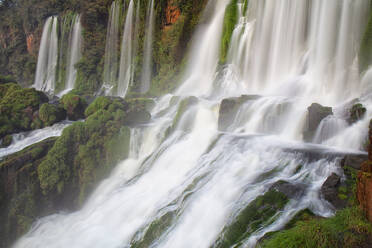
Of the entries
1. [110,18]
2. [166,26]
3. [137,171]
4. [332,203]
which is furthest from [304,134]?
[110,18]

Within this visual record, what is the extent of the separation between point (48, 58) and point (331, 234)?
33022 millimetres

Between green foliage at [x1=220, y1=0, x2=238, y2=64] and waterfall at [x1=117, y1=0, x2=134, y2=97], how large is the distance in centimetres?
928

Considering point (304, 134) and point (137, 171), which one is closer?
point (304, 134)

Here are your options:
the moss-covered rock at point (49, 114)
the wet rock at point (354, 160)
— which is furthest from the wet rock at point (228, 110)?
the moss-covered rock at point (49, 114)

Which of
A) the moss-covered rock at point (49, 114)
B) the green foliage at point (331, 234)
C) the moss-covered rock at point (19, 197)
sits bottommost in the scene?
the moss-covered rock at point (19, 197)

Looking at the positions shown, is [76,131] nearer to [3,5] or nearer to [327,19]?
[327,19]

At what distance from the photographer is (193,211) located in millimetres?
6230

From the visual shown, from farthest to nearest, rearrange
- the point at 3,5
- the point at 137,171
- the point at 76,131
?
the point at 3,5 < the point at 76,131 < the point at 137,171

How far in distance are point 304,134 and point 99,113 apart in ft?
23.7

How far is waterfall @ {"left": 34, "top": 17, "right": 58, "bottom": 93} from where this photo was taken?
31.1 m

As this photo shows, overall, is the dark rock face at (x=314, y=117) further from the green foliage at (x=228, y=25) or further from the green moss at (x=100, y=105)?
the green foliage at (x=228, y=25)

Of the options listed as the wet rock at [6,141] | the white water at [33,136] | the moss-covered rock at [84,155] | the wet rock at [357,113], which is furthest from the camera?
the wet rock at [6,141]

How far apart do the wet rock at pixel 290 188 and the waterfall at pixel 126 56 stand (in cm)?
1900

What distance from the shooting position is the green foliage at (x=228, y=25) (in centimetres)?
1589
